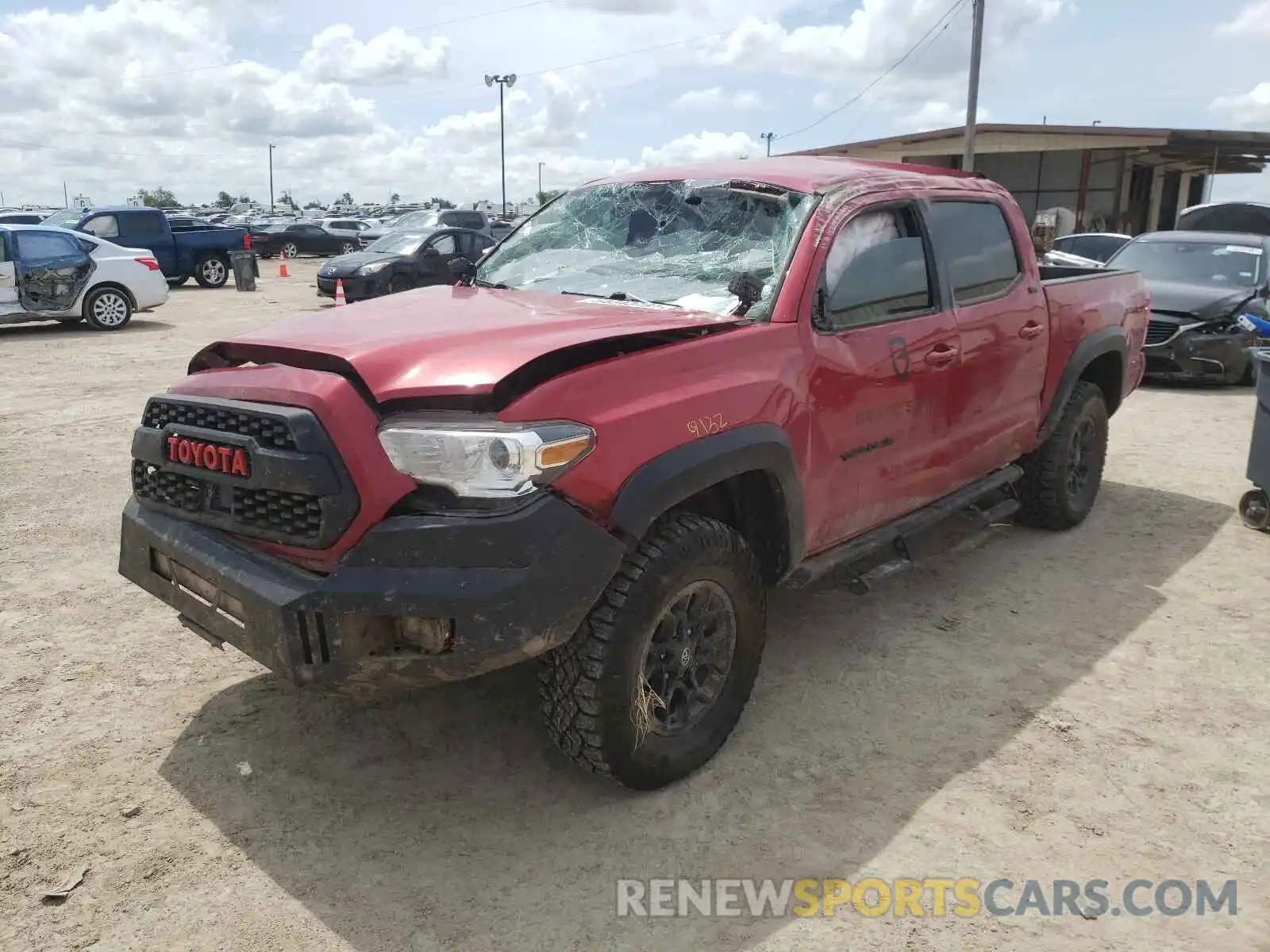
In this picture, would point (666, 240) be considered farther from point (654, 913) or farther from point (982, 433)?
point (654, 913)

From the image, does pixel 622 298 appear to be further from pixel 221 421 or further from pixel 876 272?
pixel 221 421

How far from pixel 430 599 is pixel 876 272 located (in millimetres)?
2246

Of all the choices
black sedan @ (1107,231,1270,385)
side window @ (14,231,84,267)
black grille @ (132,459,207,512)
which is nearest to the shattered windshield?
black grille @ (132,459,207,512)

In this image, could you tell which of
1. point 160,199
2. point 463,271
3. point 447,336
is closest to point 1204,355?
point 463,271

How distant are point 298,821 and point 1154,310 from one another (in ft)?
32.7

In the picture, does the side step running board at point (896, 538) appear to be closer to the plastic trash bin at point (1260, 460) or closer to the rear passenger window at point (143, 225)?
the plastic trash bin at point (1260, 460)

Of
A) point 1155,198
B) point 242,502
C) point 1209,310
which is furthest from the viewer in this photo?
point 1155,198

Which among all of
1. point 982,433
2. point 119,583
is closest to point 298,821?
point 119,583

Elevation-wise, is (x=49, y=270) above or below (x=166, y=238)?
below

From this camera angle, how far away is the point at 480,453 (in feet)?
8.28

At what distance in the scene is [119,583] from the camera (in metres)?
4.64

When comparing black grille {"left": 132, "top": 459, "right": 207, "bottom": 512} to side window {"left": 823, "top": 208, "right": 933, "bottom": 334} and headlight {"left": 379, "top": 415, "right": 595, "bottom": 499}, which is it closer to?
headlight {"left": 379, "top": 415, "right": 595, "bottom": 499}

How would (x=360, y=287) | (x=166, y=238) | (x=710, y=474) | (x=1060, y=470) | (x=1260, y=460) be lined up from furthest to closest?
(x=166, y=238) < (x=360, y=287) < (x=1260, y=460) < (x=1060, y=470) < (x=710, y=474)

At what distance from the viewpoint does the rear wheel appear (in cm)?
1398
